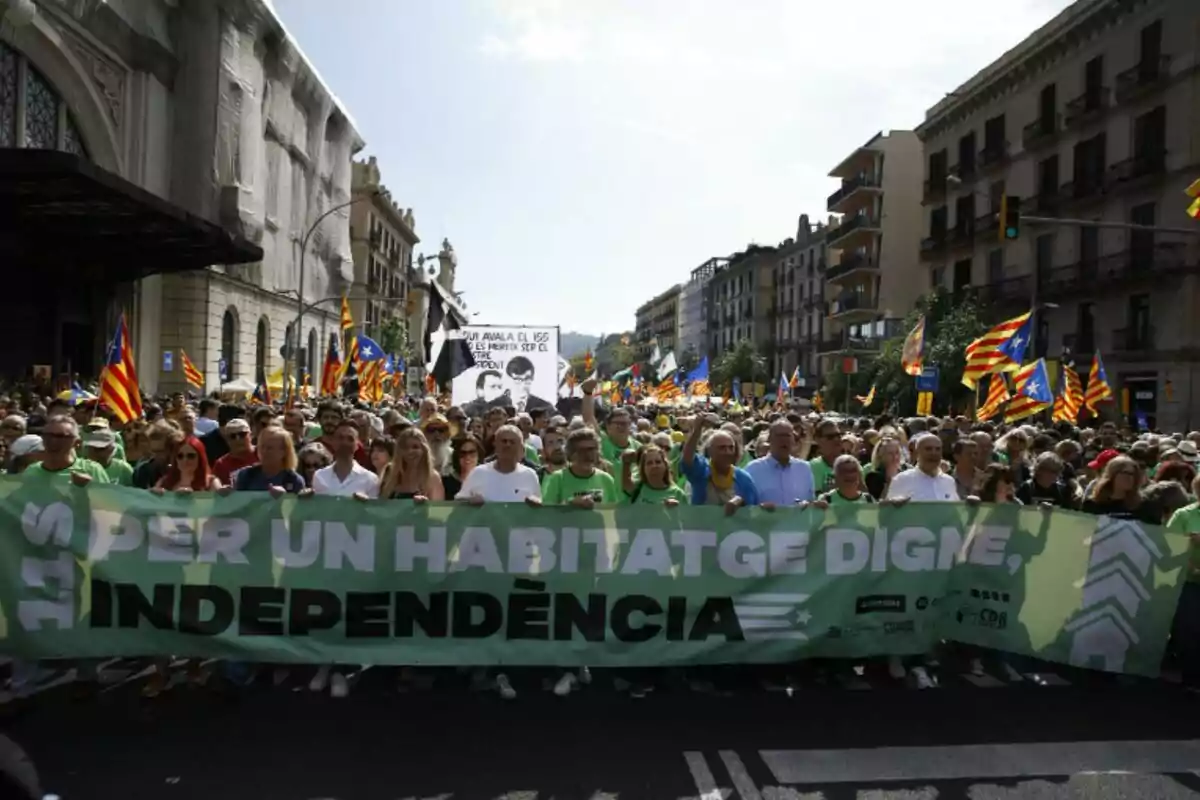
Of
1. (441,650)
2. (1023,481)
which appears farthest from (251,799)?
(1023,481)

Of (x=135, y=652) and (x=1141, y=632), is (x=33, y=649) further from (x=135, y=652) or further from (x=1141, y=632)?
(x=1141, y=632)

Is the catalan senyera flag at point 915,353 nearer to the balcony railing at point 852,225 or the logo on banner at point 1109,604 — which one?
the logo on banner at point 1109,604

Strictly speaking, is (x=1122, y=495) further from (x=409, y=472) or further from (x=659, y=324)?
(x=659, y=324)

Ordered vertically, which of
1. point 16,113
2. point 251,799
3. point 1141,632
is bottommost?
point 251,799

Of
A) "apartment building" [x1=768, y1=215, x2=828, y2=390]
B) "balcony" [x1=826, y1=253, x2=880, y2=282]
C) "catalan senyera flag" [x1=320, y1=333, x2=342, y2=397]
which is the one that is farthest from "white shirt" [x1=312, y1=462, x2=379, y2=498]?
"apartment building" [x1=768, y1=215, x2=828, y2=390]

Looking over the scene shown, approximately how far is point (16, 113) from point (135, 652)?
74.6 feet

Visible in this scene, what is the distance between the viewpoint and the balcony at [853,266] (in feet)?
184

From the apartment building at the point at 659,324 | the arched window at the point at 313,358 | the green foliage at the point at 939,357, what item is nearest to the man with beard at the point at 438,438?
the green foliage at the point at 939,357

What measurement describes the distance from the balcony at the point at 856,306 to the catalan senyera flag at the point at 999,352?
40.0 metres

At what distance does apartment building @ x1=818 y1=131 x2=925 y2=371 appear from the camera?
182 feet

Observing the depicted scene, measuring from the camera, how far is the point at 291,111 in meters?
40.1

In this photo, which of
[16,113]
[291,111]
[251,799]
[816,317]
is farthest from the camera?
[816,317]

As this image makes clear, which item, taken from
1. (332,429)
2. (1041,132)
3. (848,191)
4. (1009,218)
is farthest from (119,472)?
(848,191)

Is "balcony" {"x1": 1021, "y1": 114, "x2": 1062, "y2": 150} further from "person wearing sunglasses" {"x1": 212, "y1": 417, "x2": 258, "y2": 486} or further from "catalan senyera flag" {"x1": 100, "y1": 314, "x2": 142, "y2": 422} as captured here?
"person wearing sunglasses" {"x1": 212, "y1": 417, "x2": 258, "y2": 486}
